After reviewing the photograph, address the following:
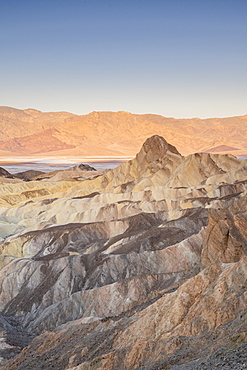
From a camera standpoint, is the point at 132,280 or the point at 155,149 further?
the point at 155,149

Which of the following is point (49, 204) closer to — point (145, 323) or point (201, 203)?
point (201, 203)

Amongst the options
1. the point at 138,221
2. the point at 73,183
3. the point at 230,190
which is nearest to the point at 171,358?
the point at 138,221

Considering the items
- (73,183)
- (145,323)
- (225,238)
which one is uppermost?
(225,238)

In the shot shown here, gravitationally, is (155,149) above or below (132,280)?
above

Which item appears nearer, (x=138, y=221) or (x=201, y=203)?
(x=138, y=221)

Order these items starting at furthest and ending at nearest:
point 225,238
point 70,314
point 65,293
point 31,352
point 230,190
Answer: point 230,190, point 65,293, point 70,314, point 225,238, point 31,352

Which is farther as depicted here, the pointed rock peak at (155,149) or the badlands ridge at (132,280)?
the pointed rock peak at (155,149)

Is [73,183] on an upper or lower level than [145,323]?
lower

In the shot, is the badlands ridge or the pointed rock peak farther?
the pointed rock peak
